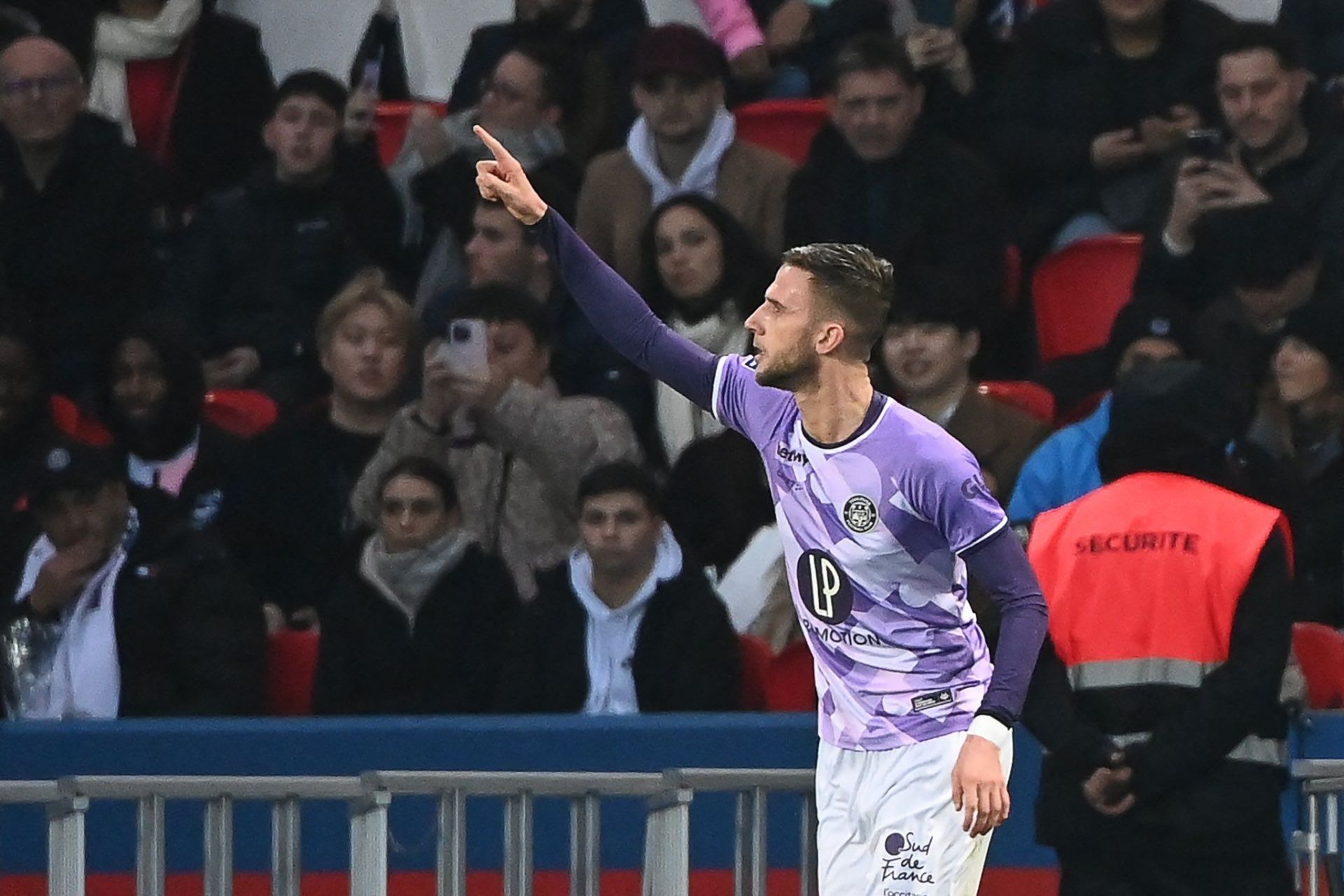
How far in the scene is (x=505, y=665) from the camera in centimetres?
802

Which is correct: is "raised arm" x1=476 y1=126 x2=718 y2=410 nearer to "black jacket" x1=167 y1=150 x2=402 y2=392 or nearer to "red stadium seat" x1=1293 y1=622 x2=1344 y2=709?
"red stadium seat" x1=1293 y1=622 x2=1344 y2=709

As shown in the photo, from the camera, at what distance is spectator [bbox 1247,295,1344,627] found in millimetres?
8203

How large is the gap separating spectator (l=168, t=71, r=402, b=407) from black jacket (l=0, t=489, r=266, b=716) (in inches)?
79.9

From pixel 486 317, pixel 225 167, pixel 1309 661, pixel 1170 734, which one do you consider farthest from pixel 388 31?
pixel 1170 734

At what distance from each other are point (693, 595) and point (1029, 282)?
2.67m

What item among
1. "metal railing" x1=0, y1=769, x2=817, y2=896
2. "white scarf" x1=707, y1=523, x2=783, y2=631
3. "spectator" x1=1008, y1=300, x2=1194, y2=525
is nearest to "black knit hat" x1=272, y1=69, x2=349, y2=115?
"white scarf" x1=707, y1=523, x2=783, y2=631

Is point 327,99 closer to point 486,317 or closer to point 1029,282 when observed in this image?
point 486,317

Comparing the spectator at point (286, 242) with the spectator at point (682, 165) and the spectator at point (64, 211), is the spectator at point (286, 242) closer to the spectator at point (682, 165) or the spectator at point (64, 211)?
the spectator at point (64, 211)

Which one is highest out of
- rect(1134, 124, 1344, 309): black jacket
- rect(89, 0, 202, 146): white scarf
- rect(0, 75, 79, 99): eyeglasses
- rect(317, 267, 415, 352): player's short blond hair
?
rect(89, 0, 202, 146): white scarf

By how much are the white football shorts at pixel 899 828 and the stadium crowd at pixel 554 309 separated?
4.19 ft

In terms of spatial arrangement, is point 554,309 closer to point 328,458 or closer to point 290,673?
point 328,458

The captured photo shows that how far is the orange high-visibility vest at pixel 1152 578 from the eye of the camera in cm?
622

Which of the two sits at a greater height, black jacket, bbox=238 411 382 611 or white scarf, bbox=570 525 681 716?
black jacket, bbox=238 411 382 611

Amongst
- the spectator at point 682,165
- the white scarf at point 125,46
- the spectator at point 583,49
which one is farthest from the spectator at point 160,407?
the white scarf at point 125,46
